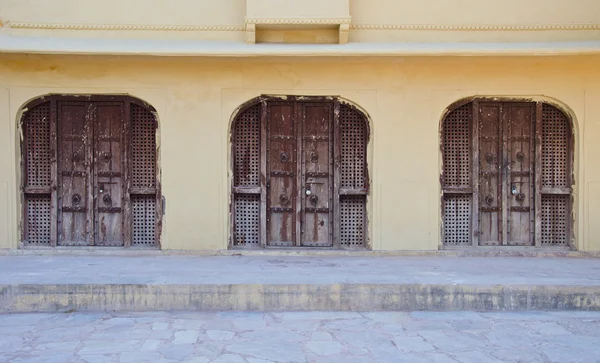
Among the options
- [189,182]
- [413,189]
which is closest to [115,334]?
[189,182]

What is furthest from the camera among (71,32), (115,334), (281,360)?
(71,32)

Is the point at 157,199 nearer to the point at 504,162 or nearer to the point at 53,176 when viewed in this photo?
the point at 53,176

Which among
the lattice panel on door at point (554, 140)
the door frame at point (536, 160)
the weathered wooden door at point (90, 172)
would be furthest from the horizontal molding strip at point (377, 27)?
the lattice panel on door at point (554, 140)

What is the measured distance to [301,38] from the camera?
28.9ft

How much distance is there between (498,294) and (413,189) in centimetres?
296

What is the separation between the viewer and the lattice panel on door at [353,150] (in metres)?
9.16

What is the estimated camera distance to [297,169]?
9086 mm

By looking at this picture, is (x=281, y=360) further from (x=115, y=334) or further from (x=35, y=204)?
(x=35, y=204)

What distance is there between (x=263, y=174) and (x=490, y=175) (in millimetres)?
3612

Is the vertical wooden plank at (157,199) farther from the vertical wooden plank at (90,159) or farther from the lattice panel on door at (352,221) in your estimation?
the lattice panel on door at (352,221)

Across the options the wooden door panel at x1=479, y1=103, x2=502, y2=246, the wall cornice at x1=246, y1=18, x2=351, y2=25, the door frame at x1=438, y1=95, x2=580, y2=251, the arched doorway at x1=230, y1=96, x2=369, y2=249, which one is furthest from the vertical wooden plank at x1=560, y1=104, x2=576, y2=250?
the wall cornice at x1=246, y1=18, x2=351, y2=25

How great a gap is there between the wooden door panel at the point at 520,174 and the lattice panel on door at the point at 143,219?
565 centimetres

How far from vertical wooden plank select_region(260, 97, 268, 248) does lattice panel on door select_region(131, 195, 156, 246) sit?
5.60ft


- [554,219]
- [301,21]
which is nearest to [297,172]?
[301,21]
